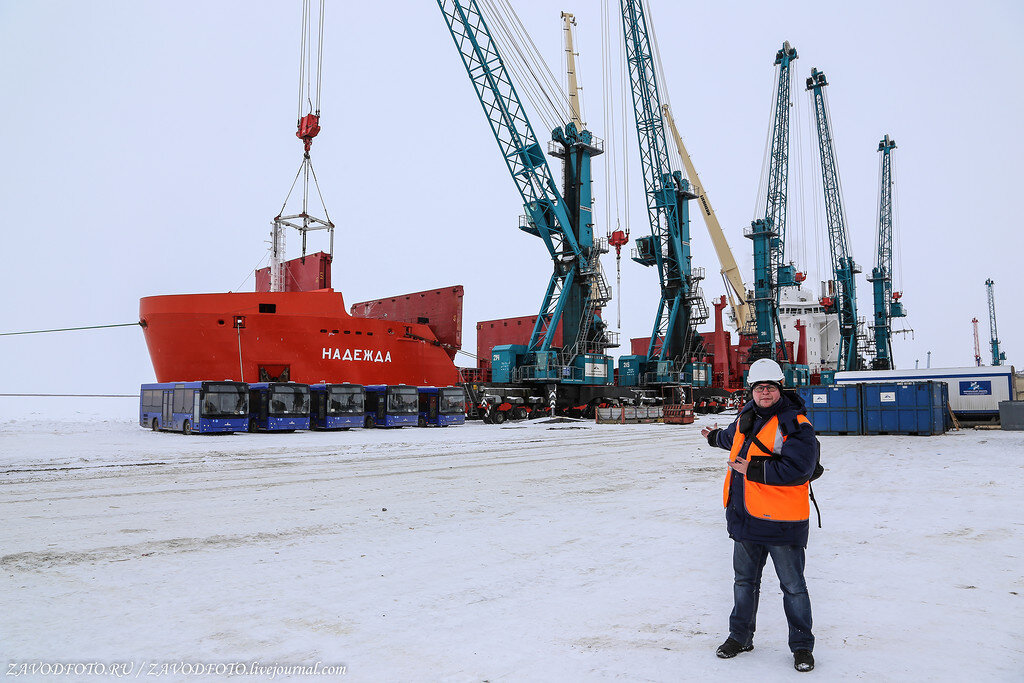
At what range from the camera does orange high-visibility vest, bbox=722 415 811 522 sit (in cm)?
373

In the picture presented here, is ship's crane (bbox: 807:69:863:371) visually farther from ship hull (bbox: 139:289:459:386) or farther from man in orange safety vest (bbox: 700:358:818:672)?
man in orange safety vest (bbox: 700:358:818:672)

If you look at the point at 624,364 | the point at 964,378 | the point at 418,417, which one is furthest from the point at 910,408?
the point at 624,364

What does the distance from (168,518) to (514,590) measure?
488 centimetres

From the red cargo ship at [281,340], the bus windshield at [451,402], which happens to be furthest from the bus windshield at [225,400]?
the bus windshield at [451,402]

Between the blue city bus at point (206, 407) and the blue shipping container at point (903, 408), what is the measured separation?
75.6ft

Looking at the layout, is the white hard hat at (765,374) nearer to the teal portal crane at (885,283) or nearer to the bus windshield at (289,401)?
the bus windshield at (289,401)

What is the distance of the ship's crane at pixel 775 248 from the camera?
48.9 meters

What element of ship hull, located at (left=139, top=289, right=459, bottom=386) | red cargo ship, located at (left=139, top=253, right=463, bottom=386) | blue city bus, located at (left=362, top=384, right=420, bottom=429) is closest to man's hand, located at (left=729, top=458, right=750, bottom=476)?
blue city bus, located at (left=362, top=384, right=420, bottom=429)

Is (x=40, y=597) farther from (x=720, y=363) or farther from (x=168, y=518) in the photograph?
(x=720, y=363)

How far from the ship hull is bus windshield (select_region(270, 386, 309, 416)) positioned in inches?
175

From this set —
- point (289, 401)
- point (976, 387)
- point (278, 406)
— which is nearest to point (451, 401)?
point (289, 401)

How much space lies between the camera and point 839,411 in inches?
976

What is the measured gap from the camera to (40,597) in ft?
15.6

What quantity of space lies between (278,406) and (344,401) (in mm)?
2818
